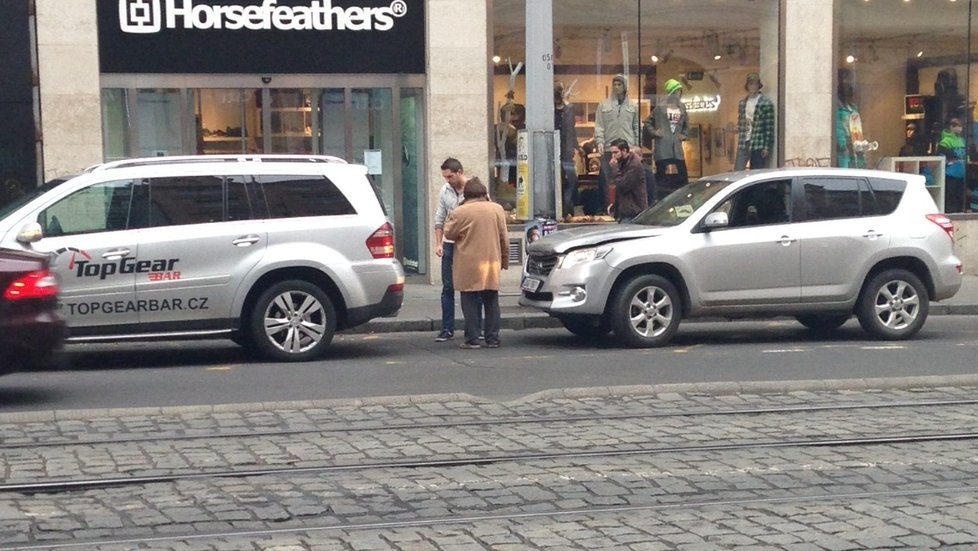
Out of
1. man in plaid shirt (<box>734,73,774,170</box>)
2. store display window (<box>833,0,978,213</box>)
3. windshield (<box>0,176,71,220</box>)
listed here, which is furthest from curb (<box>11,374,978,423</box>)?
store display window (<box>833,0,978,213</box>)

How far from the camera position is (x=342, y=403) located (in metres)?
9.51

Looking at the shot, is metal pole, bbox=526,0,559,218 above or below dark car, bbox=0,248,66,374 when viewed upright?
above

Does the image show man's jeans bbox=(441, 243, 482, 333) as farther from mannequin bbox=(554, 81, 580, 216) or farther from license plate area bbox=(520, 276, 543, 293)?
mannequin bbox=(554, 81, 580, 216)

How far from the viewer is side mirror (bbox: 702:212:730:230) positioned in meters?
13.2

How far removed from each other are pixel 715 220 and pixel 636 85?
6645mm

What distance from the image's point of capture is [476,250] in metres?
13.1

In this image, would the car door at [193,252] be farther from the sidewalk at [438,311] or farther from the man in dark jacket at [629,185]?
the man in dark jacket at [629,185]

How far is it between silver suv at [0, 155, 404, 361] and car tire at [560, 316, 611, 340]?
199cm

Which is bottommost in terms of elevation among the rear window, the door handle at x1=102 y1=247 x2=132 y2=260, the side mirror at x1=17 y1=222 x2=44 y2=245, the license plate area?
the license plate area

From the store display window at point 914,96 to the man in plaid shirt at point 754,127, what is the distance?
1.03 meters

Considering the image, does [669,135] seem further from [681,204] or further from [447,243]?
[447,243]

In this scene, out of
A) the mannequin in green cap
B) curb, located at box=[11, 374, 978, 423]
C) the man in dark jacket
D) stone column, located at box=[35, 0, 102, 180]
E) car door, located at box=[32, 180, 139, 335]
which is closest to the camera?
curb, located at box=[11, 374, 978, 423]

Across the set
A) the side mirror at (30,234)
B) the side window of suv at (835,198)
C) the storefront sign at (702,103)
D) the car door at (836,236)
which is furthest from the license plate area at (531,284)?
the storefront sign at (702,103)

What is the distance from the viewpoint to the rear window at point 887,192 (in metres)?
13.8
